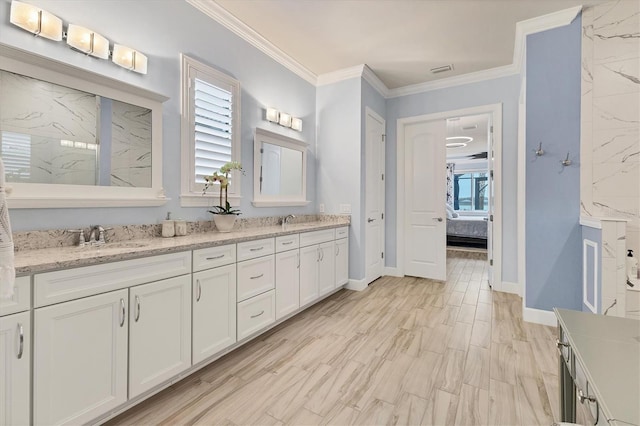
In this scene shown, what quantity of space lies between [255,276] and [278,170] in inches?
59.6

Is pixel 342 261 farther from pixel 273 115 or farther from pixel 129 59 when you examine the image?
pixel 129 59

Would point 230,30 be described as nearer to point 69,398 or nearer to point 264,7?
point 264,7

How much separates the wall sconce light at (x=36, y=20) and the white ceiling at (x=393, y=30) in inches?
53.6

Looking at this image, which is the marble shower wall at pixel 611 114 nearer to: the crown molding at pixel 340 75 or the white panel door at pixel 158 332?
the crown molding at pixel 340 75

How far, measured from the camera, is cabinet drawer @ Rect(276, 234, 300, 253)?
2.65m

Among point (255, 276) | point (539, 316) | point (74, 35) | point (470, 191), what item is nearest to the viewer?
point (74, 35)

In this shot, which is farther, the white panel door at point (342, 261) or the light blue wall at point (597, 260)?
the white panel door at point (342, 261)

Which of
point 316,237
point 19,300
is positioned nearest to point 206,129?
point 316,237

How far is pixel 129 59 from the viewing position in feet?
6.61

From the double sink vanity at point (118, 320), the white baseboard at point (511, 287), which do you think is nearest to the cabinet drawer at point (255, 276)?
the double sink vanity at point (118, 320)

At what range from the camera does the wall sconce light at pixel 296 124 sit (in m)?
3.69

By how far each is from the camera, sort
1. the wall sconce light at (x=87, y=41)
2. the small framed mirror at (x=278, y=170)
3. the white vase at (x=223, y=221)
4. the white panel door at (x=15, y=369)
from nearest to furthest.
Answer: the white panel door at (x=15, y=369) < the wall sconce light at (x=87, y=41) < the white vase at (x=223, y=221) < the small framed mirror at (x=278, y=170)

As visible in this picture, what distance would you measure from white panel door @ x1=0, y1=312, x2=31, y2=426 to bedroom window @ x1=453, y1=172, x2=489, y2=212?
11543 millimetres

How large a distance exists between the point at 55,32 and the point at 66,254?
130 centimetres
